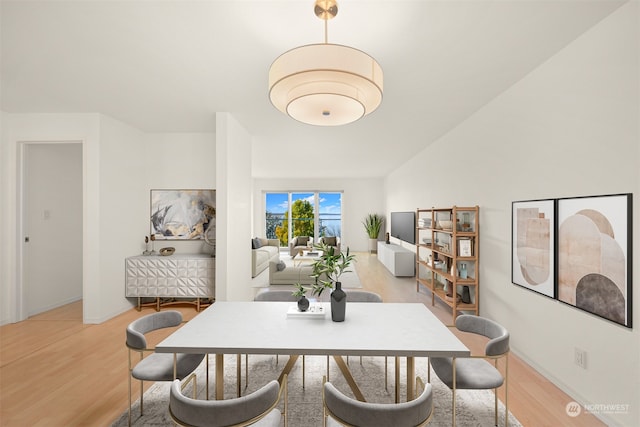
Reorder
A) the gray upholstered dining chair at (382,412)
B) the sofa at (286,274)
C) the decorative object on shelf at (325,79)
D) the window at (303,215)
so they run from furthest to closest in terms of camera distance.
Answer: the window at (303,215)
the sofa at (286,274)
the decorative object on shelf at (325,79)
the gray upholstered dining chair at (382,412)

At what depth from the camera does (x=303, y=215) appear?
35.2 feet

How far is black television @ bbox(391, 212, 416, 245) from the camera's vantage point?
6.47 metres

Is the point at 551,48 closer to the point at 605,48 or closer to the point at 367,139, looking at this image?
the point at 605,48

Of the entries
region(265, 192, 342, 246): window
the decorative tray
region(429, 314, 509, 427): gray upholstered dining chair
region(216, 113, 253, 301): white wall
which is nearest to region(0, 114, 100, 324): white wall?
region(216, 113, 253, 301): white wall

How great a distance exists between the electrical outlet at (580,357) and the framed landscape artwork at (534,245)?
1.36ft

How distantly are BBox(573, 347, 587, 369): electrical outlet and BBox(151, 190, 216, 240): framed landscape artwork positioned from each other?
14.7 feet

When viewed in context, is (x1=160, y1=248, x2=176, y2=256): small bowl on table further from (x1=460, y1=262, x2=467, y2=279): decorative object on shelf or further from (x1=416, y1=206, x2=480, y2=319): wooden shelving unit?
(x1=460, y1=262, x2=467, y2=279): decorative object on shelf

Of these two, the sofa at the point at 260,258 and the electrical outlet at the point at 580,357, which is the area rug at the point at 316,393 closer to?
the electrical outlet at the point at 580,357

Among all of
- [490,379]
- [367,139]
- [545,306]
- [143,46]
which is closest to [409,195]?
[367,139]

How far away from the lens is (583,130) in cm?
208

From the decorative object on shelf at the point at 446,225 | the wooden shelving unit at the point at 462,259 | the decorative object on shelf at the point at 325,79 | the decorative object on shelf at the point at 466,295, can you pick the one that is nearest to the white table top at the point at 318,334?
the decorative object on shelf at the point at 325,79

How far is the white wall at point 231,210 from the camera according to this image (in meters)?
3.58

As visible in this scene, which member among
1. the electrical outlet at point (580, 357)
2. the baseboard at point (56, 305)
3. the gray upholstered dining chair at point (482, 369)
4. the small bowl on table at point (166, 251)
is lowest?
the baseboard at point (56, 305)

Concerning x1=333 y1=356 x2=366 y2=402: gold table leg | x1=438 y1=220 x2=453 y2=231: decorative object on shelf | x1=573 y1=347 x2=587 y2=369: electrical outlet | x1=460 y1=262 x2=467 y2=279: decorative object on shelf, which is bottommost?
x1=333 y1=356 x2=366 y2=402: gold table leg
